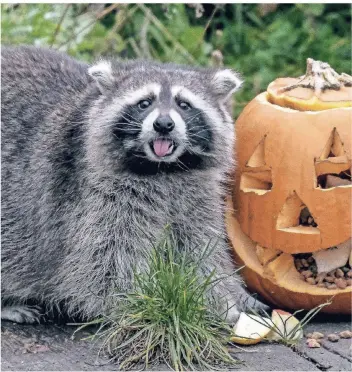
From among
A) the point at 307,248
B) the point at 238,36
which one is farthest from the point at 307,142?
the point at 238,36

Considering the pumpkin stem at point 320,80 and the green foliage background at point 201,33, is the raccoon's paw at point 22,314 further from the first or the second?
the green foliage background at point 201,33

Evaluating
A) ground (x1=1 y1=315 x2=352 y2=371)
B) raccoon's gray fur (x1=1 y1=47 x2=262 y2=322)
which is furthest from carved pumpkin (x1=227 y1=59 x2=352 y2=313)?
ground (x1=1 y1=315 x2=352 y2=371)

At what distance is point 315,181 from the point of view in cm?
A: 459

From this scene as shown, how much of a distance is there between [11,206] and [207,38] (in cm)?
375

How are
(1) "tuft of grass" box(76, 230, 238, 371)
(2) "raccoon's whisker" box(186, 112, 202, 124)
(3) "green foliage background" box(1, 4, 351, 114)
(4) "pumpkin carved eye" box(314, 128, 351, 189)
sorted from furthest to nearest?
(3) "green foliage background" box(1, 4, 351, 114), (4) "pumpkin carved eye" box(314, 128, 351, 189), (2) "raccoon's whisker" box(186, 112, 202, 124), (1) "tuft of grass" box(76, 230, 238, 371)

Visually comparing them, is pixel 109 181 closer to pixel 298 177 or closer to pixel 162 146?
pixel 162 146

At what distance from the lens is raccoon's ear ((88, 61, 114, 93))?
183 inches

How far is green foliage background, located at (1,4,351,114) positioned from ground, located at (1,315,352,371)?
9.18 feet

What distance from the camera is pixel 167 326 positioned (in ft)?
13.4

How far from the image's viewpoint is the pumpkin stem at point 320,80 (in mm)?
4777

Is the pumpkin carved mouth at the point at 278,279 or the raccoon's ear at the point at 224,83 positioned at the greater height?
the raccoon's ear at the point at 224,83

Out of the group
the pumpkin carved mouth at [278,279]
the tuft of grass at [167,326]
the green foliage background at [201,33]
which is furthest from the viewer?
the green foliage background at [201,33]

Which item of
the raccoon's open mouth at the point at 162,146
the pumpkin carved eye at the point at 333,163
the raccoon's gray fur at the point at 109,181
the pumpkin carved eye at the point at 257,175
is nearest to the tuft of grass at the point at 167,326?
the raccoon's gray fur at the point at 109,181

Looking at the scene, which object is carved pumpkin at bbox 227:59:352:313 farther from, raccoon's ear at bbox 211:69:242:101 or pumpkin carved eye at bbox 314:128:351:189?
raccoon's ear at bbox 211:69:242:101
